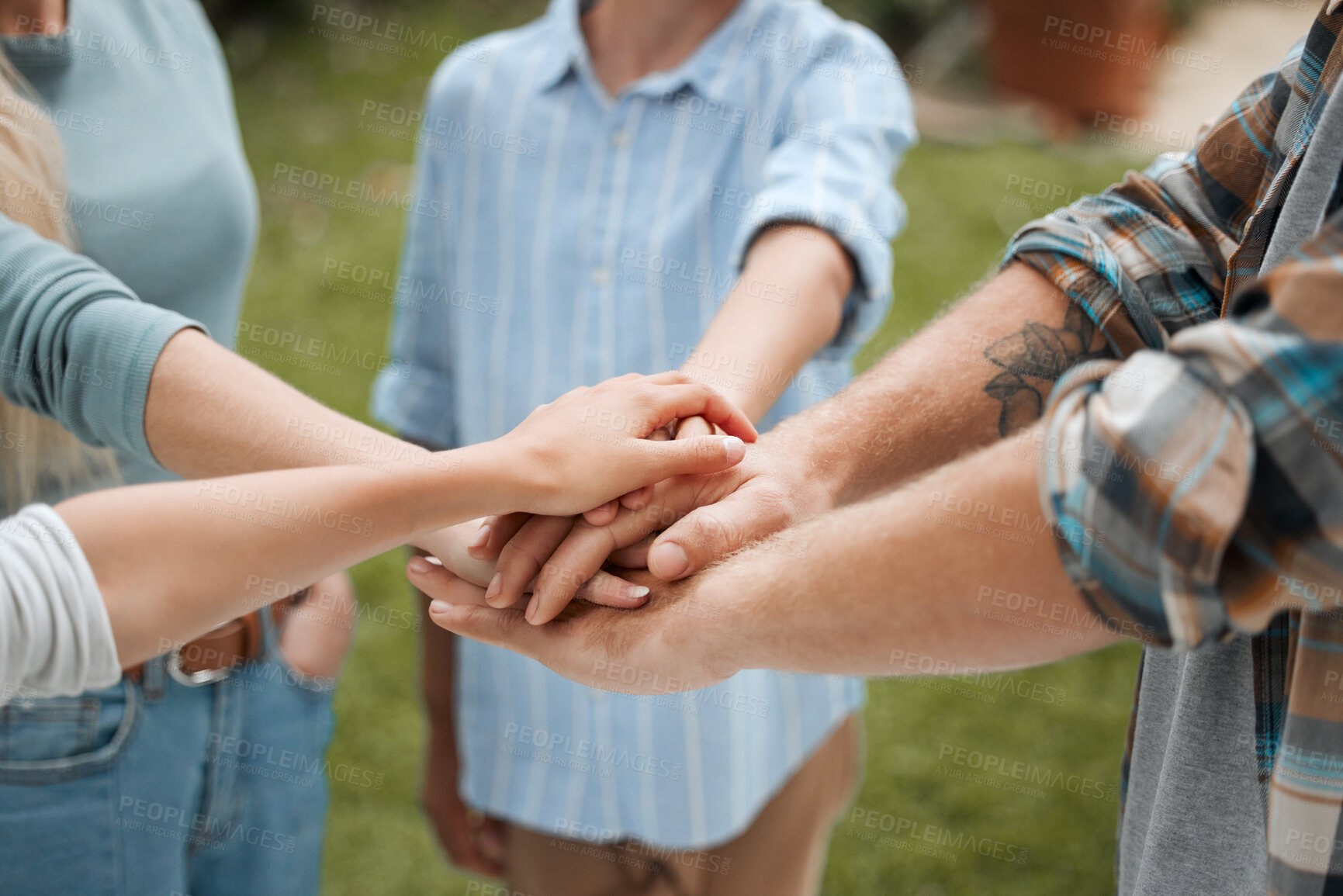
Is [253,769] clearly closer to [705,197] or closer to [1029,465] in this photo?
[705,197]

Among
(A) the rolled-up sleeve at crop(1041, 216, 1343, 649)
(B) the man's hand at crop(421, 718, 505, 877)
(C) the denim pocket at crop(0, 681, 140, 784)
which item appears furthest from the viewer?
(B) the man's hand at crop(421, 718, 505, 877)

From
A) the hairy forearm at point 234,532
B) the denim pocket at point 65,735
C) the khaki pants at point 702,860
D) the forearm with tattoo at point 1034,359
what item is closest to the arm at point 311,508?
the hairy forearm at point 234,532

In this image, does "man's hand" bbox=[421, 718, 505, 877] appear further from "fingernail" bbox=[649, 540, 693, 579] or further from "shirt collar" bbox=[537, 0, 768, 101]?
"shirt collar" bbox=[537, 0, 768, 101]

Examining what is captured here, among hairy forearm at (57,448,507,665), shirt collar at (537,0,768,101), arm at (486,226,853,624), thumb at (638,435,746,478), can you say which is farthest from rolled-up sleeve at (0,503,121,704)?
shirt collar at (537,0,768,101)

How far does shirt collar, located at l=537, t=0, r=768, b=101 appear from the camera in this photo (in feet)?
6.11

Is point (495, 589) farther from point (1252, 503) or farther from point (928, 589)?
point (1252, 503)

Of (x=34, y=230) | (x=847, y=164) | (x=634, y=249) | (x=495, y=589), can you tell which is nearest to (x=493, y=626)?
(x=495, y=589)

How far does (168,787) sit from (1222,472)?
1.44 metres

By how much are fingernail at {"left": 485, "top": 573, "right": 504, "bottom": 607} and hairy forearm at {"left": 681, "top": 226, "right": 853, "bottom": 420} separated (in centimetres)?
45

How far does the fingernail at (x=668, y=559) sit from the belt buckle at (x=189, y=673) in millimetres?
649

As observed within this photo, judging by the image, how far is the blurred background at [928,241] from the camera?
3.10m

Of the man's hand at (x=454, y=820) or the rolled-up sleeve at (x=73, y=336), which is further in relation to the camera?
the man's hand at (x=454, y=820)

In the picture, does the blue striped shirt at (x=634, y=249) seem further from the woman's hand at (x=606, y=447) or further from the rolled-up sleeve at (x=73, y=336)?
the rolled-up sleeve at (x=73, y=336)

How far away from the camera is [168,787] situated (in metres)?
1.57
